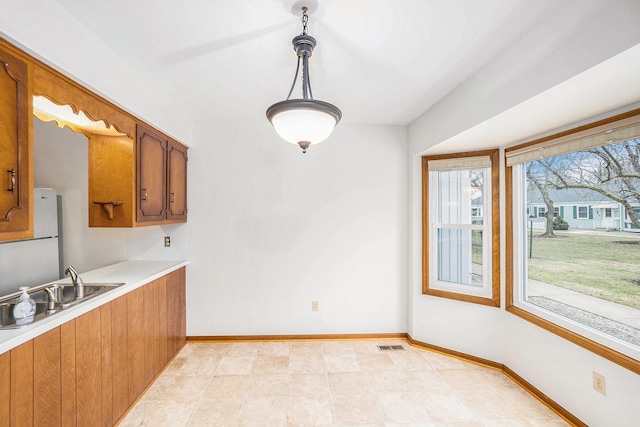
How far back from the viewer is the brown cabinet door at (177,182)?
292 cm

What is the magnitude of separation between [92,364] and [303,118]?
2.00 metres

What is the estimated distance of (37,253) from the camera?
2750mm

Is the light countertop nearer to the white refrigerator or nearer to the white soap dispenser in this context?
the white soap dispenser

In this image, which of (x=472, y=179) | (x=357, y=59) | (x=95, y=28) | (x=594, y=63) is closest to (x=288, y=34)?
(x=357, y=59)

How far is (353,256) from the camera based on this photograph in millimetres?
3439

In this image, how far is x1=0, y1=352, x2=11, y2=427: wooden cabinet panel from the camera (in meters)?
1.27

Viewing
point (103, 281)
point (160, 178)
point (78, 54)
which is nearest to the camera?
point (78, 54)

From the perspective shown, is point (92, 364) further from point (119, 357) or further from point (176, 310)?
point (176, 310)

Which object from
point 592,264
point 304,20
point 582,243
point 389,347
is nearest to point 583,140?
point 582,243

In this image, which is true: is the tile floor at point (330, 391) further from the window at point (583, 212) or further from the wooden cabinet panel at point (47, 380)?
the window at point (583, 212)

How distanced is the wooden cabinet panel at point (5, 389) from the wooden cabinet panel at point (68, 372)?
30cm

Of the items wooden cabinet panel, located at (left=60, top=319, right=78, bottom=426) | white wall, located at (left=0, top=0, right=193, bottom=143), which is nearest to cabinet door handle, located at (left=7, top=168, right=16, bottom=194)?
white wall, located at (left=0, top=0, right=193, bottom=143)

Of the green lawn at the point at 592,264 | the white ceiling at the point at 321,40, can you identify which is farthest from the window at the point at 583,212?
the white ceiling at the point at 321,40

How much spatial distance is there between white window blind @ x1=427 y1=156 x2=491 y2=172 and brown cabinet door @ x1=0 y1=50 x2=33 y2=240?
3175 millimetres
